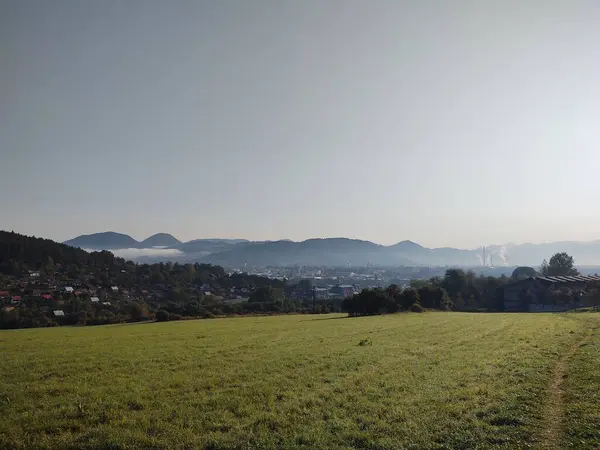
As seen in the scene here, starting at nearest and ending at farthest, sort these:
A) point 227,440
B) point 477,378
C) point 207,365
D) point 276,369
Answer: point 227,440 → point 477,378 → point 276,369 → point 207,365

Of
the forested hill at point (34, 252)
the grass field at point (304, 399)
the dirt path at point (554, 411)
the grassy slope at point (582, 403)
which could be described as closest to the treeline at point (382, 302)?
the grass field at point (304, 399)

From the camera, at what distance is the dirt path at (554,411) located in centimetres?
1207

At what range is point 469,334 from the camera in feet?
118

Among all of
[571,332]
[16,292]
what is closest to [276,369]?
[571,332]

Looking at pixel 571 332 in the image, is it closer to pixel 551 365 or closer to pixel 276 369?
pixel 551 365

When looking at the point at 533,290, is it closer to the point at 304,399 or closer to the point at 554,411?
the point at 554,411

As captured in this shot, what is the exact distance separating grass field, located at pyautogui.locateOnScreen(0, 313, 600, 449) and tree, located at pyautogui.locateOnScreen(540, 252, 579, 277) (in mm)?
174739

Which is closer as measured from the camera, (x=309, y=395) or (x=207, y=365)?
(x=309, y=395)

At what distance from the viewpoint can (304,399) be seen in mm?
15820

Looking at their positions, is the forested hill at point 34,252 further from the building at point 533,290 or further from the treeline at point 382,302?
the building at point 533,290

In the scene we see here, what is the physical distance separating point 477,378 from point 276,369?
369 inches

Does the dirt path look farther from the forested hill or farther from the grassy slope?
the forested hill

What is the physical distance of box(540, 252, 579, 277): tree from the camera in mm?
175938

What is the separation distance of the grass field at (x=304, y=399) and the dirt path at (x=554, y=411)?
5 centimetres
